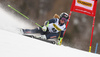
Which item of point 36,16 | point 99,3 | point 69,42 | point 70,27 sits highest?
point 99,3

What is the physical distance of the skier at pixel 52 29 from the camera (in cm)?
372

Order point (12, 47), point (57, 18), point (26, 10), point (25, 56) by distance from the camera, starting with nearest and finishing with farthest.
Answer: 1. point (25, 56)
2. point (12, 47)
3. point (57, 18)
4. point (26, 10)

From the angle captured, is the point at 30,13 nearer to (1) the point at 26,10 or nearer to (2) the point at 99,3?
(1) the point at 26,10

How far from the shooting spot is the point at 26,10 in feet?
21.4

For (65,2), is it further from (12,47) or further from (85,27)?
(12,47)

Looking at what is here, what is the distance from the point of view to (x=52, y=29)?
152 inches

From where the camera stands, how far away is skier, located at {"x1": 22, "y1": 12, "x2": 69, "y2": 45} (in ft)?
12.2

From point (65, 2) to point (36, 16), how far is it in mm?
1657

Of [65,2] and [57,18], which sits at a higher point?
[65,2]

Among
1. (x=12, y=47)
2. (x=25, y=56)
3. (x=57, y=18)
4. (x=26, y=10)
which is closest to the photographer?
(x=25, y=56)

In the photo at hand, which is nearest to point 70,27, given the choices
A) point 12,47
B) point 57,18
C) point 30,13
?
point 30,13

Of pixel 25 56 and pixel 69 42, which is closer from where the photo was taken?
pixel 25 56

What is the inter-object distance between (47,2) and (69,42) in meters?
2.28

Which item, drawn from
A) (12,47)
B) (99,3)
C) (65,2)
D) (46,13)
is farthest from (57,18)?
(99,3)
